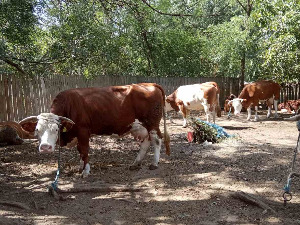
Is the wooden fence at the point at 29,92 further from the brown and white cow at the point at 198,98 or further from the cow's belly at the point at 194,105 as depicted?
the cow's belly at the point at 194,105

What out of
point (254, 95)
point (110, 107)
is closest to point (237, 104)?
point (254, 95)

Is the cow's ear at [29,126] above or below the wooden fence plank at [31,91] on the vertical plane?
below

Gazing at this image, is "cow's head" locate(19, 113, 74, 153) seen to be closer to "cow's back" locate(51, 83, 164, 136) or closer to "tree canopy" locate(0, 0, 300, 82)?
"cow's back" locate(51, 83, 164, 136)

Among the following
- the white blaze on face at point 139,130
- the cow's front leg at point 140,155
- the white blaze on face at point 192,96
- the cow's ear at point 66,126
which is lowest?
the cow's front leg at point 140,155

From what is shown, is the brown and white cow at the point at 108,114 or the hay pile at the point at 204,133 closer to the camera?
the brown and white cow at the point at 108,114

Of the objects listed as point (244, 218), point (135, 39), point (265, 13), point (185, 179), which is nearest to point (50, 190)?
point (185, 179)

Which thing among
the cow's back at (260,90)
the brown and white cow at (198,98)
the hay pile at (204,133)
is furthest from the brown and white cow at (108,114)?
the cow's back at (260,90)

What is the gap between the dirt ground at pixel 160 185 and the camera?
13.6 feet

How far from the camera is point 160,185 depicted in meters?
5.34

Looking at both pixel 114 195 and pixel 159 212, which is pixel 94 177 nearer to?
pixel 114 195

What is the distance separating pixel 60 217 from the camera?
13.8 feet

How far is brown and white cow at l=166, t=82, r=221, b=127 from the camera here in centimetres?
1154

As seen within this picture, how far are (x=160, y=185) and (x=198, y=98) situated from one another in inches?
269

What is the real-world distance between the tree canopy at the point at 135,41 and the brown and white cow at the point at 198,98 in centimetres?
271
